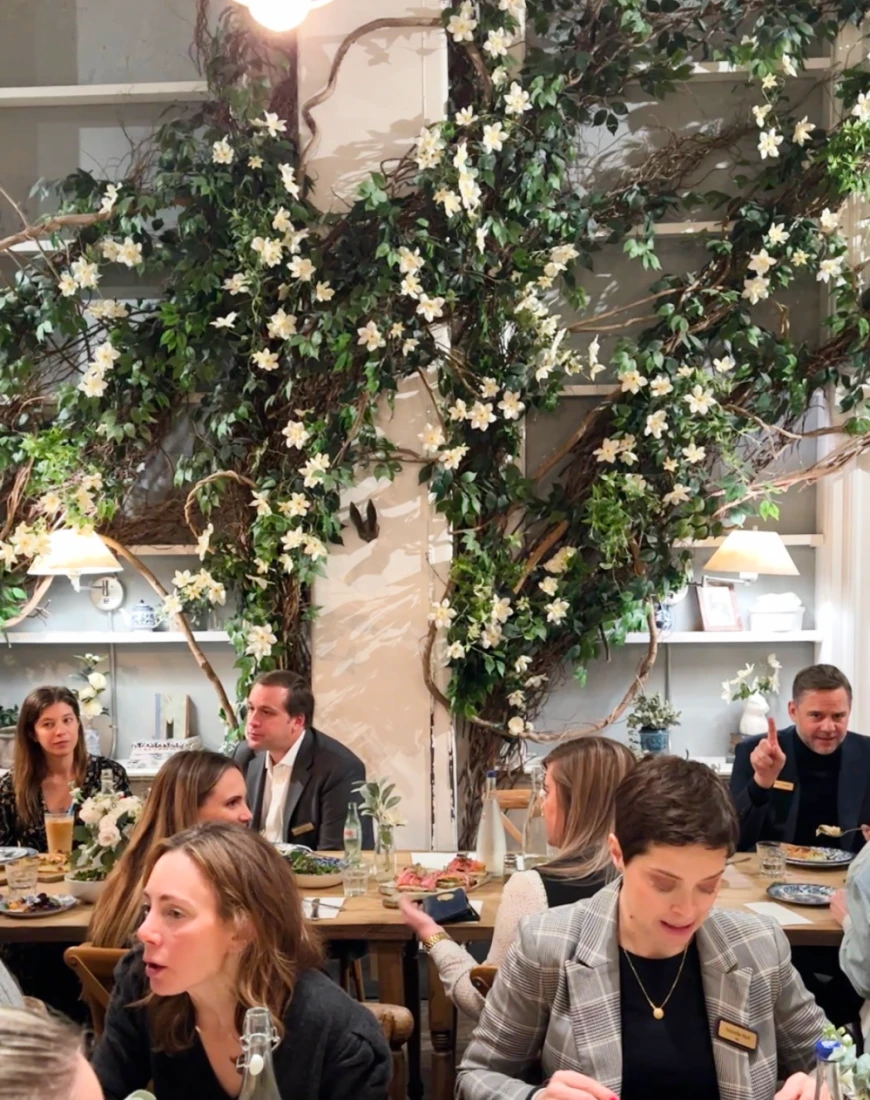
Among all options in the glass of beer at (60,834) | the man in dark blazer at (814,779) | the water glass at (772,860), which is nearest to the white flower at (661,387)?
the man in dark blazer at (814,779)

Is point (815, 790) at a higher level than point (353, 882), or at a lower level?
higher

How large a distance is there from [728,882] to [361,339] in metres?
2.45

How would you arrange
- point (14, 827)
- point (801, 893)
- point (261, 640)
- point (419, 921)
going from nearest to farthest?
point (419, 921)
point (801, 893)
point (14, 827)
point (261, 640)

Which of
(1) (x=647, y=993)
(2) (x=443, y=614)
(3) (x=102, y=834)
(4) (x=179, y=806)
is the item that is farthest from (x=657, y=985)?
(2) (x=443, y=614)

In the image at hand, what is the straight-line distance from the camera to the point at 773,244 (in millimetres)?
4871

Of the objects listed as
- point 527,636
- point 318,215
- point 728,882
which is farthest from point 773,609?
point 318,215

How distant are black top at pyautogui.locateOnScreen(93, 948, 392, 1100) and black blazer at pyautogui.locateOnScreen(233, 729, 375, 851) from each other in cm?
203

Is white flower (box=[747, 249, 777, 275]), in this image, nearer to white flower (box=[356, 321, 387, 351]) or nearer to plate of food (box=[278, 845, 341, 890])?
white flower (box=[356, 321, 387, 351])

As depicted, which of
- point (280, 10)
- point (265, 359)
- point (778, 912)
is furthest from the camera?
point (265, 359)

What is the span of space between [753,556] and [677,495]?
1.33 feet

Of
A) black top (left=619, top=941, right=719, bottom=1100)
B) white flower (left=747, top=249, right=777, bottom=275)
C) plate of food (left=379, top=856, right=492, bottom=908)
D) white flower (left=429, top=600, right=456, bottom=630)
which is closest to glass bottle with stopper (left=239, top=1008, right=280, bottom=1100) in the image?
black top (left=619, top=941, right=719, bottom=1100)

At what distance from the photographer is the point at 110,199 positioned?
481 centimetres

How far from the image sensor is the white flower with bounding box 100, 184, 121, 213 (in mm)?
4785

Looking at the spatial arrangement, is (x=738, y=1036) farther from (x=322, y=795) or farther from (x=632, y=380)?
(x=632, y=380)
